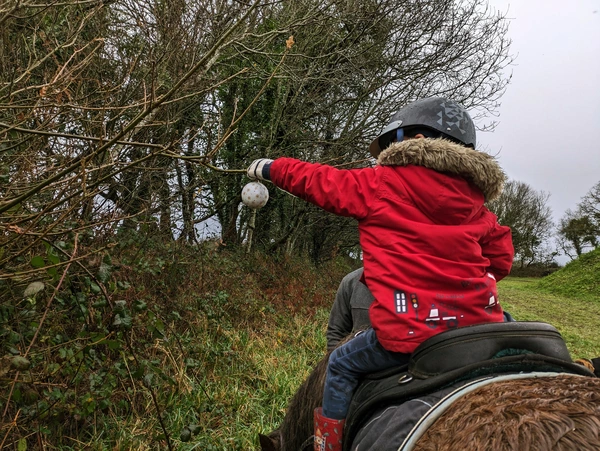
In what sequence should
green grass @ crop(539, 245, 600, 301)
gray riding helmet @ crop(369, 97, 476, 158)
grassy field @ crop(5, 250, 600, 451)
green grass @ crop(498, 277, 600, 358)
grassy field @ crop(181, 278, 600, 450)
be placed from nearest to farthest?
gray riding helmet @ crop(369, 97, 476, 158) → grassy field @ crop(5, 250, 600, 451) → grassy field @ crop(181, 278, 600, 450) → green grass @ crop(498, 277, 600, 358) → green grass @ crop(539, 245, 600, 301)

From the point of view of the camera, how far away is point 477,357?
1.59m

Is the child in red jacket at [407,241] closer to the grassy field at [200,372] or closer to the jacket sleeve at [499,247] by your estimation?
the jacket sleeve at [499,247]

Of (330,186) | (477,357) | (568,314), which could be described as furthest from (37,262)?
(568,314)

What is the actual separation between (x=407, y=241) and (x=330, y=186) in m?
0.46

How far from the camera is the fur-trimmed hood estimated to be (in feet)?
6.64

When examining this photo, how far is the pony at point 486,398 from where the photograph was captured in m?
1.15

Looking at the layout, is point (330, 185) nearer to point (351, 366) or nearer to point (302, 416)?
point (351, 366)

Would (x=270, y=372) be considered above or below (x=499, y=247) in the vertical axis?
below

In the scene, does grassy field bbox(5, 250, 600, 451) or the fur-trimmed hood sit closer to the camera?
the fur-trimmed hood

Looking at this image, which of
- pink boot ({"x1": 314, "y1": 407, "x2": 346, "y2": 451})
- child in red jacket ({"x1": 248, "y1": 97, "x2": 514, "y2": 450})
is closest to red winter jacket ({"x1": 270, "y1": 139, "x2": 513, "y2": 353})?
child in red jacket ({"x1": 248, "y1": 97, "x2": 514, "y2": 450})

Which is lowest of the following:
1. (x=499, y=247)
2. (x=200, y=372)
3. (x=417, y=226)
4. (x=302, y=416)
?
(x=200, y=372)

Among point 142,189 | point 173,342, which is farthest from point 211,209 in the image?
point 173,342

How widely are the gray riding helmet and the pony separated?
44.4 inches

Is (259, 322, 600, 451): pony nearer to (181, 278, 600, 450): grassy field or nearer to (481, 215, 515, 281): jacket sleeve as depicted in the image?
(481, 215, 515, 281): jacket sleeve
